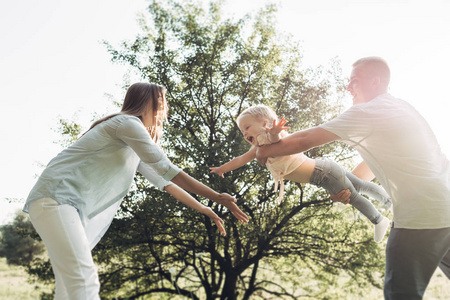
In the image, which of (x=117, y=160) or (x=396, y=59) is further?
(x=396, y=59)

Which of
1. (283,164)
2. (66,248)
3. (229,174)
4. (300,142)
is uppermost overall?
(229,174)

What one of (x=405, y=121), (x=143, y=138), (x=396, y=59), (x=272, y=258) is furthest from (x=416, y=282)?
(x=396, y=59)

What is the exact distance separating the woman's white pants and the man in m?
1.20

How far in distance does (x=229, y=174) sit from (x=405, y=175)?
Result: 8.59m

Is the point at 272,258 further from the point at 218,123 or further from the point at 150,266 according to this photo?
the point at 218,123

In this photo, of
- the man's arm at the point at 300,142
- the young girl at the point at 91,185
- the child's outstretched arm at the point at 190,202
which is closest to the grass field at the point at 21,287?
the child's outstretched arm at the point at 190,202

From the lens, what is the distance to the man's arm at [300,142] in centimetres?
207

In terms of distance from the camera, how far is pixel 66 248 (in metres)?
1.94

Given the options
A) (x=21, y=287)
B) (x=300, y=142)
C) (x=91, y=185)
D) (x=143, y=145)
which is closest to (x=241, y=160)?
(x=300, y=142)

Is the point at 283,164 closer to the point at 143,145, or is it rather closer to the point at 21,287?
the point at 143,145

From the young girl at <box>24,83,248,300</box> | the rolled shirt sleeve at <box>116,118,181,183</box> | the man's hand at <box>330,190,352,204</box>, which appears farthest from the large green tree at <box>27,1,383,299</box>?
the rolled shirt sleeve at <box>116,118,181,183</box>

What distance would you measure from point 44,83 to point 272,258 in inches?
471

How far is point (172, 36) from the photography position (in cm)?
1204

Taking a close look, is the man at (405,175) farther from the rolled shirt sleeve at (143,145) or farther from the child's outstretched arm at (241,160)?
the rolled shirt sleeve at (143,145)
